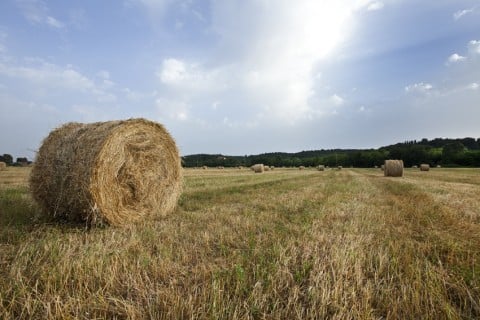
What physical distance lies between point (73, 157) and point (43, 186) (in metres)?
1.03

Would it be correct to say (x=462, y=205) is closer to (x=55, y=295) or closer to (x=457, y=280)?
(x=457, y=280)

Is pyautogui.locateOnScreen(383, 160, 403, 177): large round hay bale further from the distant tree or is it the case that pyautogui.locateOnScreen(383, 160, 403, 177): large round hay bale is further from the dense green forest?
the distant tree

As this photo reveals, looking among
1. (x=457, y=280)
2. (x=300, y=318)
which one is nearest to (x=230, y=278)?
(x=300, y=318)

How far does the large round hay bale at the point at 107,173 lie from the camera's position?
5.57 m

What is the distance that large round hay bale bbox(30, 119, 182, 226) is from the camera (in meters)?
5.57

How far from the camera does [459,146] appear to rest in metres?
79.5

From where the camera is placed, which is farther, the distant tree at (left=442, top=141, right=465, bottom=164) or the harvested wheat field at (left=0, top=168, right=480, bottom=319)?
the distant tree at (left=442, top=141, right=465, bottom=164)

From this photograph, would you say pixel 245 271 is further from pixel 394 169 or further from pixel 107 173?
pixel 394 169

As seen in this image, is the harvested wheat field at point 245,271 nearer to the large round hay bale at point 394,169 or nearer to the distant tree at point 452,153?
the large round hay bale at point 394,169

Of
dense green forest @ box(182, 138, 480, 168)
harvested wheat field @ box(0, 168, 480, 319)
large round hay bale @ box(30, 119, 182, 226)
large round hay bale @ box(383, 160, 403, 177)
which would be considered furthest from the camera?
dense green forest @ box(182, 138, 480, 168)

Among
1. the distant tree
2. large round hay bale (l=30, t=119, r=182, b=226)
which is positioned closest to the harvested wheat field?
large round hay bale (l=30, t=119, r=182, b=226)

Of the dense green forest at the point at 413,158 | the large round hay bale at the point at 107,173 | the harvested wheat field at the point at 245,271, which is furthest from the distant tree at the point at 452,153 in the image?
the large round hay bale at the point at 107,173

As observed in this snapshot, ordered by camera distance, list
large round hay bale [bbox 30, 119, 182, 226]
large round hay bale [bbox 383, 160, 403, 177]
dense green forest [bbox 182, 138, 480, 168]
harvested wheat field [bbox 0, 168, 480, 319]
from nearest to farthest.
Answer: harvested wheat field [bbox 0, 168, 480, 319] → large round hay bale [bbox 30, 119, 182, 226] → large round hay bale [bbox 383, 160, 403, 177] → dense green forest [bbox 182, 138, 480, 168]

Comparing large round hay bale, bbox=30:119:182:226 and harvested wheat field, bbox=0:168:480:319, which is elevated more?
large round hay bale, bbox=30:119:182:226
